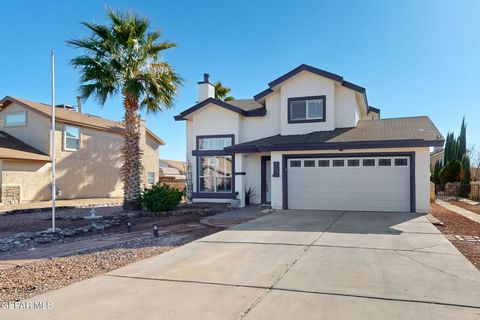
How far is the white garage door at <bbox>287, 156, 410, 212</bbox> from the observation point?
14.0 meters

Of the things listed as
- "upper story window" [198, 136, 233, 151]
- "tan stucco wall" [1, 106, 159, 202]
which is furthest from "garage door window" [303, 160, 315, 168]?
"tan stucco wall" [1, 106, 159, 202]

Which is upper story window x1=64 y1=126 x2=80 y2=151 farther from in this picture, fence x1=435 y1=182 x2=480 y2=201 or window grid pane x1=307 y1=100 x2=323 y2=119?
fence x1=435 y1=182 x2=480 y2=201

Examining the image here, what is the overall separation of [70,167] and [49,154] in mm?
1726

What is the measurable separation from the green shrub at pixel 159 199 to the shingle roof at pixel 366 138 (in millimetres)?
3508

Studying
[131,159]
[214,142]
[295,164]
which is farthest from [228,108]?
[131,159]

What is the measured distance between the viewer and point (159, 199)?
1563cm

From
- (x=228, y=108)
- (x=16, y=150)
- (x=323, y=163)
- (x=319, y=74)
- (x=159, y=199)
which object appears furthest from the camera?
(x=16, y=150)

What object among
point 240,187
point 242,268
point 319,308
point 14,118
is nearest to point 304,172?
point 240,187

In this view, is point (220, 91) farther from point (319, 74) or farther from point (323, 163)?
point (323, 163)

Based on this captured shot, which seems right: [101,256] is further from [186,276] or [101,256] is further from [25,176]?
[25,176]

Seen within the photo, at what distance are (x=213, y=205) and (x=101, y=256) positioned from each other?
10.3m

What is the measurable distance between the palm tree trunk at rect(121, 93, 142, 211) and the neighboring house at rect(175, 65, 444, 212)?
338 cm

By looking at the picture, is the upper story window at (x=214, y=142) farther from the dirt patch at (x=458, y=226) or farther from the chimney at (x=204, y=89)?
the dirt patch at (x=458, y=226)

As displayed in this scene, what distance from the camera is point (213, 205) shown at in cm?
1781
